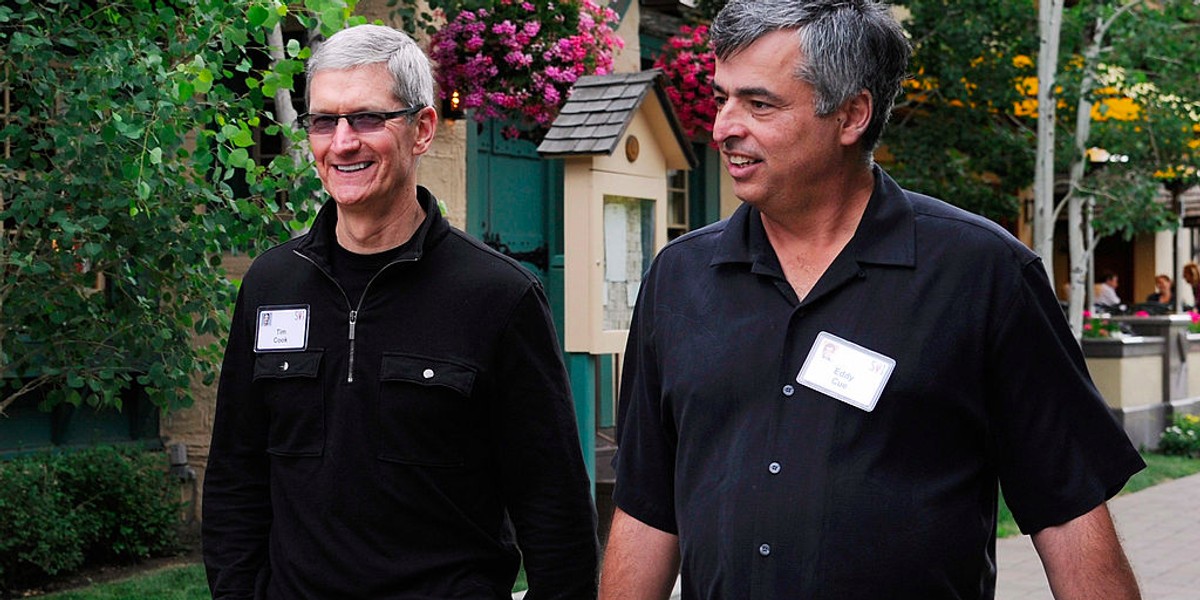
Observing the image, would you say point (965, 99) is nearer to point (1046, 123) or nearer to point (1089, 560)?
point (1046, 123)

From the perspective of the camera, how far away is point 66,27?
19.2 feet

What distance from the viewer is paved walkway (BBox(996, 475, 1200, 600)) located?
9055mm

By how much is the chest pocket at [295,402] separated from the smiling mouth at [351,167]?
357 mm

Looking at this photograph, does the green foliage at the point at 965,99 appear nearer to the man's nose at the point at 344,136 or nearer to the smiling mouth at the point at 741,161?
the man's nose at the point at 344,136

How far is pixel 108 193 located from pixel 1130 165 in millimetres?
11464

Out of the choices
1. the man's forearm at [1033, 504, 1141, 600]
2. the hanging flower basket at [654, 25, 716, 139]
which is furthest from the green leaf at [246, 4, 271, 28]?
the hanging flower basket at [654, 25, 716, 139]

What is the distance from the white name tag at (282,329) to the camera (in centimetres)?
321

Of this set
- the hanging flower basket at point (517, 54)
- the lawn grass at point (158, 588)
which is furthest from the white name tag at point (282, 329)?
the hanging flower basket at point (517, 54)

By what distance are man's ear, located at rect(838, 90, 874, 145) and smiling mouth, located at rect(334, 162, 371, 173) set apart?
945 millimetres

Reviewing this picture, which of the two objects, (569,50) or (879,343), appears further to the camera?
(569,50)

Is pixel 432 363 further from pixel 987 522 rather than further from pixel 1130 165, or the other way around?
pixel 1130 165

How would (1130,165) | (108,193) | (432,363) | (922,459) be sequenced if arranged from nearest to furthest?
(922,459) < (432,363) < (108,193) < (1130,165)

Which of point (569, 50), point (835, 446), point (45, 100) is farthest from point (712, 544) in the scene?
point (569, 50)

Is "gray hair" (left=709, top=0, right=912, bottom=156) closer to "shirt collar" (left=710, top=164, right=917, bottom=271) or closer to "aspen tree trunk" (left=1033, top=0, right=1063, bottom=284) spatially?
"shirt collar" (left=710, top=164, right=917, bottom=271)
